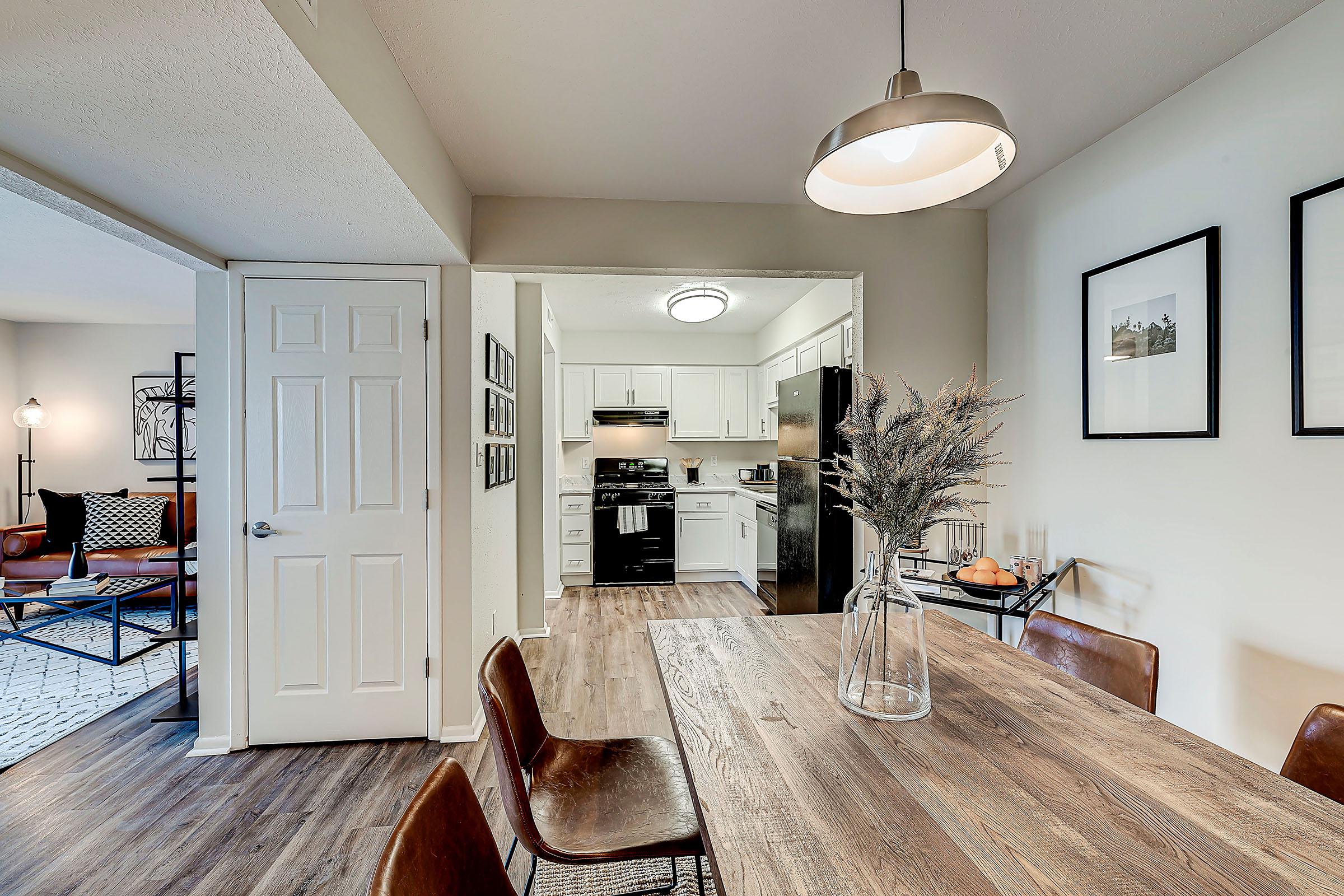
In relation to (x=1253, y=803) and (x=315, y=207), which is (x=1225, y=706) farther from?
(x=315, y=207)

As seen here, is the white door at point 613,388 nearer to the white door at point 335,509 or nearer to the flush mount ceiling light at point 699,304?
the flush mount ceiling light at point 699,304

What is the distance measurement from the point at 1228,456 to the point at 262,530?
3.59 metres

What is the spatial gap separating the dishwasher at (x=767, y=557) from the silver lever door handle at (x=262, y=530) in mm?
3069

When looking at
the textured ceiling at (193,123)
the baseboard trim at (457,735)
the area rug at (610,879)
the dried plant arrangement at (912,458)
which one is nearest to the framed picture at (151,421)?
the textured ceiling at (193,123)

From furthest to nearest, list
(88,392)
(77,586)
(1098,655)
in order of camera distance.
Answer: (88,392) < (77,586) < (1098,655)

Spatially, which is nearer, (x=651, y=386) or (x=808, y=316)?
(x=808, y=316)

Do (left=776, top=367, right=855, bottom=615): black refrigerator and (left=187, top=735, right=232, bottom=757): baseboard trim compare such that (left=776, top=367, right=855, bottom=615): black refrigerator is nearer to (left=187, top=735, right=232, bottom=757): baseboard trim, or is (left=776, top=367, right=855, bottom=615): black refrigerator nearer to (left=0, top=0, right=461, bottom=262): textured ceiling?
(left=0, top=0, right=461, bottom=262): textured ceiling

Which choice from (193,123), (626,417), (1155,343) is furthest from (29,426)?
(1155,343)

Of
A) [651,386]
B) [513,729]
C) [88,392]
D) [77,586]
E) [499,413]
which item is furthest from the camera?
[651,386]

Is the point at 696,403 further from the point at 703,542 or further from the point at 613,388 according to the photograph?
the point at 703,542

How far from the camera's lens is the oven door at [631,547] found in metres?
5.63

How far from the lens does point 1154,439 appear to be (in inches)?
83.5

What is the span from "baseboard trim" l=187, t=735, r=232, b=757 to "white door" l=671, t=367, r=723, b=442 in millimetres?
4220

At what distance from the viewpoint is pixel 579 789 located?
1542mm
